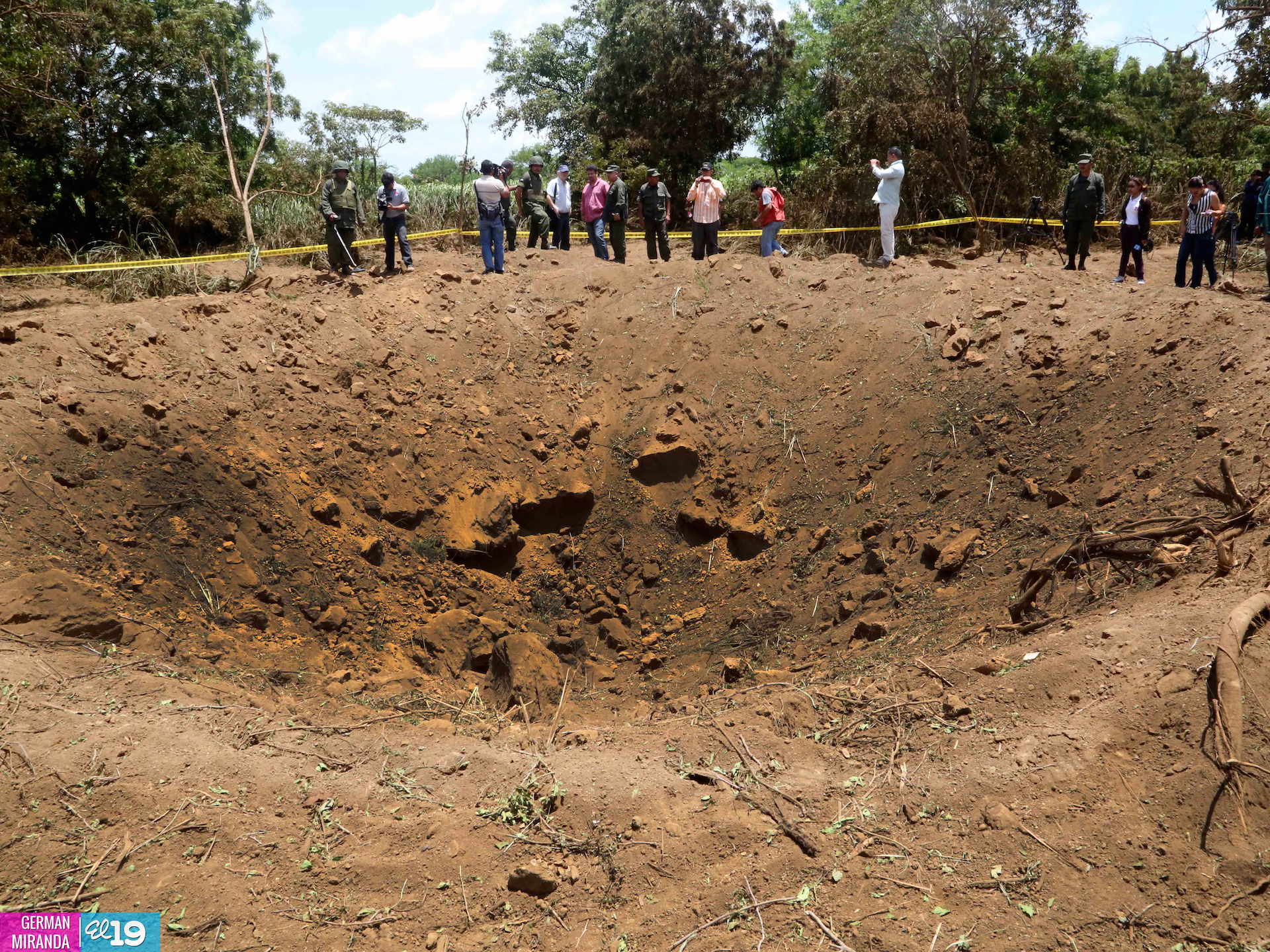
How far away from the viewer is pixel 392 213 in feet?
31.1

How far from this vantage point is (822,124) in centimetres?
1689

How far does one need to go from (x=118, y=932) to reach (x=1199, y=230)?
10.2m

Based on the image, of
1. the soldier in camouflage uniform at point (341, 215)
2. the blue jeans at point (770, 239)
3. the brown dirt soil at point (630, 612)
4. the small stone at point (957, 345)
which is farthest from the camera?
the blue jeans at point (770, 239)

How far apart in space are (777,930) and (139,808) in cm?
268

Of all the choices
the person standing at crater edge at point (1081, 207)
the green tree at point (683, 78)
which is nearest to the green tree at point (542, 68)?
the green tree at point (683, 78)

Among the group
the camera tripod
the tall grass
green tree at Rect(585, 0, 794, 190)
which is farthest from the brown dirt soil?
green tree at Rect(585, 0, 794, 190)

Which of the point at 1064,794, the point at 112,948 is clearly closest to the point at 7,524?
the point at 112,948

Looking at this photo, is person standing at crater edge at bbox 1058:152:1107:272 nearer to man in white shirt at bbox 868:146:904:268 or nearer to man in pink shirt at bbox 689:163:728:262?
man in white shirt at bbox 868:146:904:268

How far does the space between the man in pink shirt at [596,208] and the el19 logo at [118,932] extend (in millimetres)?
8946

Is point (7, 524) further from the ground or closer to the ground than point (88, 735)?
further from the ground

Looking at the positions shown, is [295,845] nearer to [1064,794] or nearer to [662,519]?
[1064,794]

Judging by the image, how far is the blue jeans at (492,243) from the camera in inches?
377

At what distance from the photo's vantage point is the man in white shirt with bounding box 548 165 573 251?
11.6m

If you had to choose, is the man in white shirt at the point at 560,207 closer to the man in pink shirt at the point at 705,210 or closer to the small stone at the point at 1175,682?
the man in pink shirt at the point at 705,210
